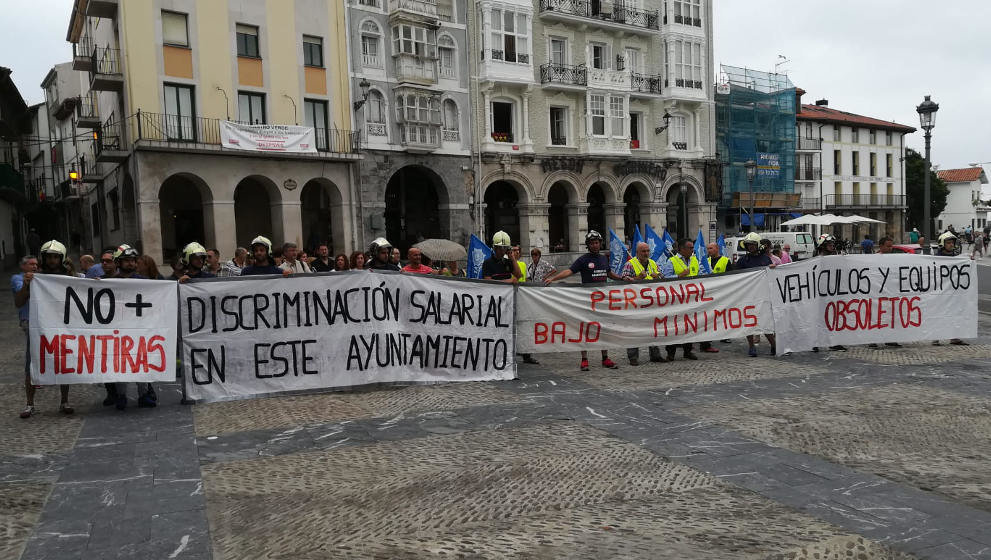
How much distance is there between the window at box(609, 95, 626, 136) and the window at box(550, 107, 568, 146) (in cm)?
283

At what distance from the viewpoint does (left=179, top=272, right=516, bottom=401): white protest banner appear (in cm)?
905

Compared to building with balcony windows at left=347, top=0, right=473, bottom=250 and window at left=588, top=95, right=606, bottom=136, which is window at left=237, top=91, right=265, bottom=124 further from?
window at left=588, top=95, right=606, bottom=136

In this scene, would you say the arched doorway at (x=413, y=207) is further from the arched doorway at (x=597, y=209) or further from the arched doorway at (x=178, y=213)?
the arched doorway at (x=597, y=209)

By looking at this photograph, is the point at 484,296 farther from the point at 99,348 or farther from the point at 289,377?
the point at 99,348

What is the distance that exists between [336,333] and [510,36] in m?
29.6

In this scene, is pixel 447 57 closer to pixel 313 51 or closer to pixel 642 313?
pixel 313 51

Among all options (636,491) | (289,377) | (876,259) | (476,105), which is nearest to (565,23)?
(476,105)

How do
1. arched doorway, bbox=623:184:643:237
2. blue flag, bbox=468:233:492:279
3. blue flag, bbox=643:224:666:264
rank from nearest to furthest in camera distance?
blue flag, bbox=643:224:666:264
blue flag, bbox=468:233:492:279
arched doorway, bbox=623:184:643:237

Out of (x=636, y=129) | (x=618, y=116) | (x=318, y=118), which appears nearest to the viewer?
(x=318, y=118)

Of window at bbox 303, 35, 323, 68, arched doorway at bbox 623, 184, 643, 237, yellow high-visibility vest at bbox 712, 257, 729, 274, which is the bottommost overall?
yellow high-visibility vest at bbox 712, 257, 729, 274

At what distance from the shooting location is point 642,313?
36.9 feet

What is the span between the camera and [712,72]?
4431 cm

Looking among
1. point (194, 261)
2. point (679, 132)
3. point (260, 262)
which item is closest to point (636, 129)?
point (679, 132)

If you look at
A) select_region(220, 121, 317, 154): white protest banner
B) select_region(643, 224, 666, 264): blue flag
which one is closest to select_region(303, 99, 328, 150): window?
select_region(220, 121, 317, 154): white protest banner
